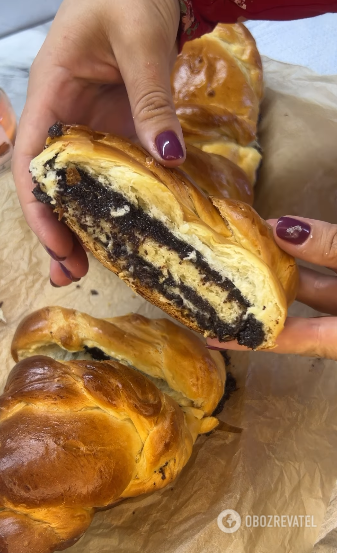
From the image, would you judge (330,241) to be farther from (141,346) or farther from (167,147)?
(141,346)

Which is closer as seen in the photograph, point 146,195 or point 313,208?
point 146,195

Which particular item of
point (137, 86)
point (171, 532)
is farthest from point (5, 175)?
point (171, 532)

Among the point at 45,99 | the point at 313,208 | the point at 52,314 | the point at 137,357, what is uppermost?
the point at 45,99

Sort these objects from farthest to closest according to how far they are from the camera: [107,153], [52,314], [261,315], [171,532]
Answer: [52,314] < [171,532] < [261,315] < [107,153]

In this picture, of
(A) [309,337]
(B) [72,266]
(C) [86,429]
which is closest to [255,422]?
(A) [309,337]

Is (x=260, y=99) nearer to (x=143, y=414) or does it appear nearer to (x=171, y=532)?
(x=143, y=414)

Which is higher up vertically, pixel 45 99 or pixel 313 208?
pixel 45 99
